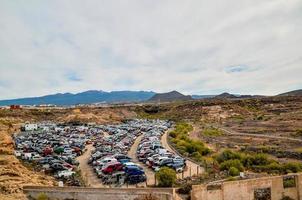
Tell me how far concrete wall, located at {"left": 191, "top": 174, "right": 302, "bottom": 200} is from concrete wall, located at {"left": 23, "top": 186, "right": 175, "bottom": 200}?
2.23m

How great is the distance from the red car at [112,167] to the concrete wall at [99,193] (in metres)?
10.5

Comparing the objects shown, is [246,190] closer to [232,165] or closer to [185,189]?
[185,189]

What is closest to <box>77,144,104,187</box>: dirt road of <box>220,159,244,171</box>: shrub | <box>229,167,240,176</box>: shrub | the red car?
the red car

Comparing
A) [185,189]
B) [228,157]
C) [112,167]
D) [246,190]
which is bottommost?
[185,189]

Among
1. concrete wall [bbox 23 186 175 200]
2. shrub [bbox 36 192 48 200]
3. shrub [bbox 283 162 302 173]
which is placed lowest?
shrub [bbox 283 162 302 173]

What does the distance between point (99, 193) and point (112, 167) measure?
12355mm

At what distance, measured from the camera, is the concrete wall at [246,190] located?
26.0m

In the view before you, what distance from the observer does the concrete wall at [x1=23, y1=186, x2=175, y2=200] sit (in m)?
25.0

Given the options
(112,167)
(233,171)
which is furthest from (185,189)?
(112,167)

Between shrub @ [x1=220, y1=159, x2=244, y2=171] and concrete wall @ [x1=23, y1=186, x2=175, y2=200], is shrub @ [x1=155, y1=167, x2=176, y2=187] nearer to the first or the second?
concrete wall @ [x1=23, y1=186, x2=175, y2=200]

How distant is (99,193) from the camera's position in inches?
1026


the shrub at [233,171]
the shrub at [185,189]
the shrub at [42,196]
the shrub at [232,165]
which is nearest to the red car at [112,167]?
the shrub at [185,189]

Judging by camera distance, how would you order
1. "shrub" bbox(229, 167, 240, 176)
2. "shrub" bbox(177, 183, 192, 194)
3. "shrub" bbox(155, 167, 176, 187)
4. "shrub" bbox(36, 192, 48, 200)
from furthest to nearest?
"shrub" bbox(229, 167, 240, 176), "shrub" bbox(155, 167, 176, 187), "shrub" bbox(177, 183, 192, 194), "shrub" bbox(36, 192, 48, 200)

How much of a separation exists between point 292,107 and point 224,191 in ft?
357
